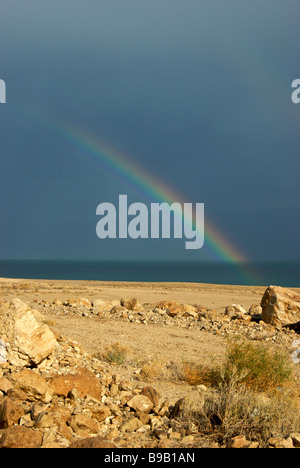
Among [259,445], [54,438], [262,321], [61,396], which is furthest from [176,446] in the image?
[262,321]

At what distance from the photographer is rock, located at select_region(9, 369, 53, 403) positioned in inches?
242

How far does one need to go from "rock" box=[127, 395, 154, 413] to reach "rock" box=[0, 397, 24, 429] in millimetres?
1812

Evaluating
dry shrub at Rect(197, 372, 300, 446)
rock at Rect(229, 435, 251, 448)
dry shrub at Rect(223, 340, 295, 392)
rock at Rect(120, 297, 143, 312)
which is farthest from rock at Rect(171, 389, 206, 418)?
rock at Rect(120, 297, 143, 312)

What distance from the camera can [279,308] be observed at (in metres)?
15.2

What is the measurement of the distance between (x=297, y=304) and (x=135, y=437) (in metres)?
11.5

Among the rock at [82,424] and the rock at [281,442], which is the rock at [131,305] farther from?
the rock at [281,442]

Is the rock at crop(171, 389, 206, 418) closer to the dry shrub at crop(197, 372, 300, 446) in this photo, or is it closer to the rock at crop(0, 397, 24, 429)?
the dry shrub at crop(197, 372, 300, 446)

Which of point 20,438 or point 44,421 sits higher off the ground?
point 44,421

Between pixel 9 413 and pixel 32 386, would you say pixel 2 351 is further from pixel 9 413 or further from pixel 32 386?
pixel 9 413

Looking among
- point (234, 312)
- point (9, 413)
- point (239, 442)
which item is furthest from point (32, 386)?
point (234, 312)

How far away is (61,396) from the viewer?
6.48 meters

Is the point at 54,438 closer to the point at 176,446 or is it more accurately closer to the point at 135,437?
the point at 135,437

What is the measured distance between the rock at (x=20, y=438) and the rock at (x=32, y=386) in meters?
1.06

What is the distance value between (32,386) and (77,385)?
84 cm
